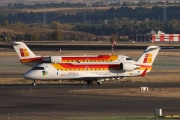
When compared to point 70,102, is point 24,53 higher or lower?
higher

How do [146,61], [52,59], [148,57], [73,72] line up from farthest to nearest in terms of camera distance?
[52,59] → [148,57] → [146,61] → [73,72]

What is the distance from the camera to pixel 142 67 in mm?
78438

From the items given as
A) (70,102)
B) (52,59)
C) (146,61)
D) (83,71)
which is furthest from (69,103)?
(52,59)

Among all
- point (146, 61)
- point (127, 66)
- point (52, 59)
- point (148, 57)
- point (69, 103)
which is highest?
point (148, 57)

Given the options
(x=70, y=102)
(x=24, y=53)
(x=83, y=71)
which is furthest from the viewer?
(x=24, y=53)

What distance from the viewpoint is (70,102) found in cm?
6128

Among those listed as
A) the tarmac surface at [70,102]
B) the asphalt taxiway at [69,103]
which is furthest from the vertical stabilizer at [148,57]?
the asphalt taxiway at [69,103]

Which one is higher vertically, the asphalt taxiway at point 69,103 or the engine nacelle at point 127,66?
the engine nacelle at point 127,66

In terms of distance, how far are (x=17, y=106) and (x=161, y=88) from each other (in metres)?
17.4

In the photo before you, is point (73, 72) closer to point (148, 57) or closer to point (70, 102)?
point (148, 57)

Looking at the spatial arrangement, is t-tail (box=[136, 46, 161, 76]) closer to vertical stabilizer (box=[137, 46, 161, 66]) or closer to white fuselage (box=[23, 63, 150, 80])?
vertical stabilizer (box=[137, 46, 161, 66])

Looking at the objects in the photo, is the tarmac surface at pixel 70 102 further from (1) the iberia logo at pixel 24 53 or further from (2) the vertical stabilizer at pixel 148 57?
(1) the iberia logo at pixel 24 53

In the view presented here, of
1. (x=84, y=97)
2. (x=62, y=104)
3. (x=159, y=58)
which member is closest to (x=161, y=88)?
(x=84, y=97)

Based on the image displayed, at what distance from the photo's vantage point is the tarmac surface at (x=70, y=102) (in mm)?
53906
